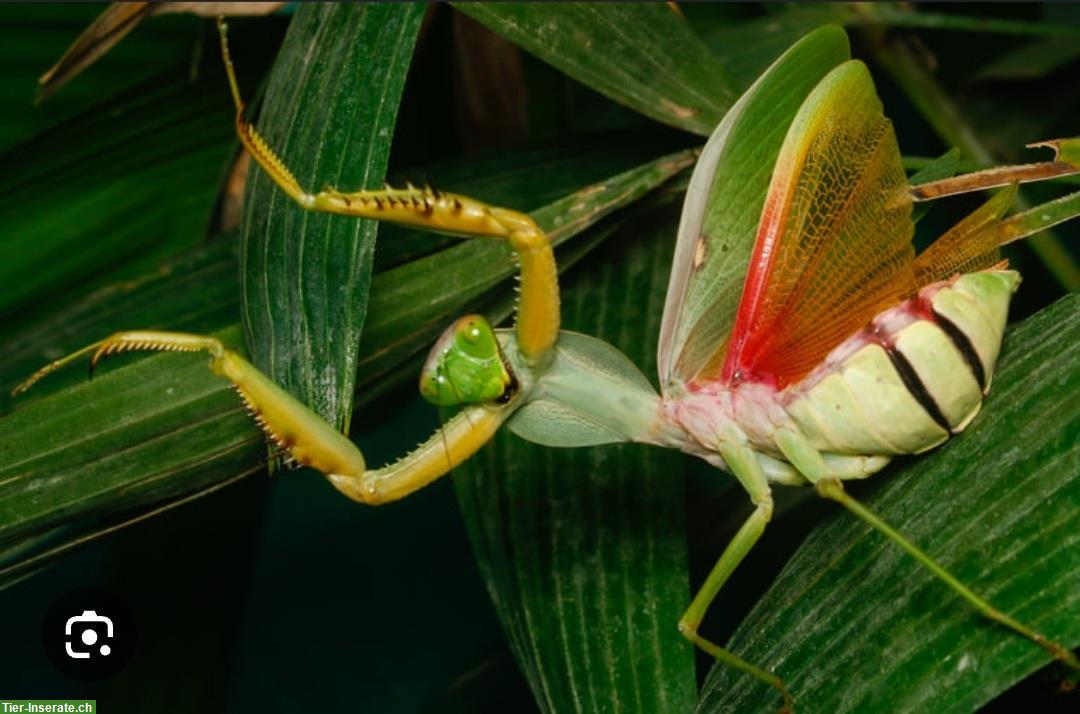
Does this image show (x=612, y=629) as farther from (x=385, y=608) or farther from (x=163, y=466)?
(x=385, y=608)

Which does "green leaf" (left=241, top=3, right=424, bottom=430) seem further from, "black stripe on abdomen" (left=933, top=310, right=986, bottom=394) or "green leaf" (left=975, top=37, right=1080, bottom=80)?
"green leaf" (left=975, top=37, right=1080, bottom=80)

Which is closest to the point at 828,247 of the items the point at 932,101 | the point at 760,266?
the point at 760,266

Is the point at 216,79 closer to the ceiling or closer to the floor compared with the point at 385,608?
closer to the ceiling

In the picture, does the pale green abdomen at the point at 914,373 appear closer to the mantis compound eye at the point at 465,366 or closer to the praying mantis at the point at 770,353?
the praying mantis at the point at 770,353

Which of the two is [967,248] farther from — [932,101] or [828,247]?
[932,101]

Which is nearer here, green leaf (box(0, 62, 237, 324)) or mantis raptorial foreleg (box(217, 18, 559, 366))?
mantis raptorial foreleg (box(217, 18, 559, 366))

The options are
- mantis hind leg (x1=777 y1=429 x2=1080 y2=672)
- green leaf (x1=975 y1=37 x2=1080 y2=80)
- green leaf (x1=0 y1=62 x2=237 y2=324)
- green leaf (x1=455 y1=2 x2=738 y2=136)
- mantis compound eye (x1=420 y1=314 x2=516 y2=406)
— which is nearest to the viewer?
mantis hind leg (x1=777 y1=429 x2=1080 y2=672)

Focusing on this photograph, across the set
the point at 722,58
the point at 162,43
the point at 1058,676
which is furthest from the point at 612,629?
the point at 162,43

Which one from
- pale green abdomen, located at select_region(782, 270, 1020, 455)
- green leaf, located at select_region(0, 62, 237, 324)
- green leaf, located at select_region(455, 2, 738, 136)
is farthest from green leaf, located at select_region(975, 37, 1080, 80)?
green leaf, located at select_region(0, 62, 237, 324)
